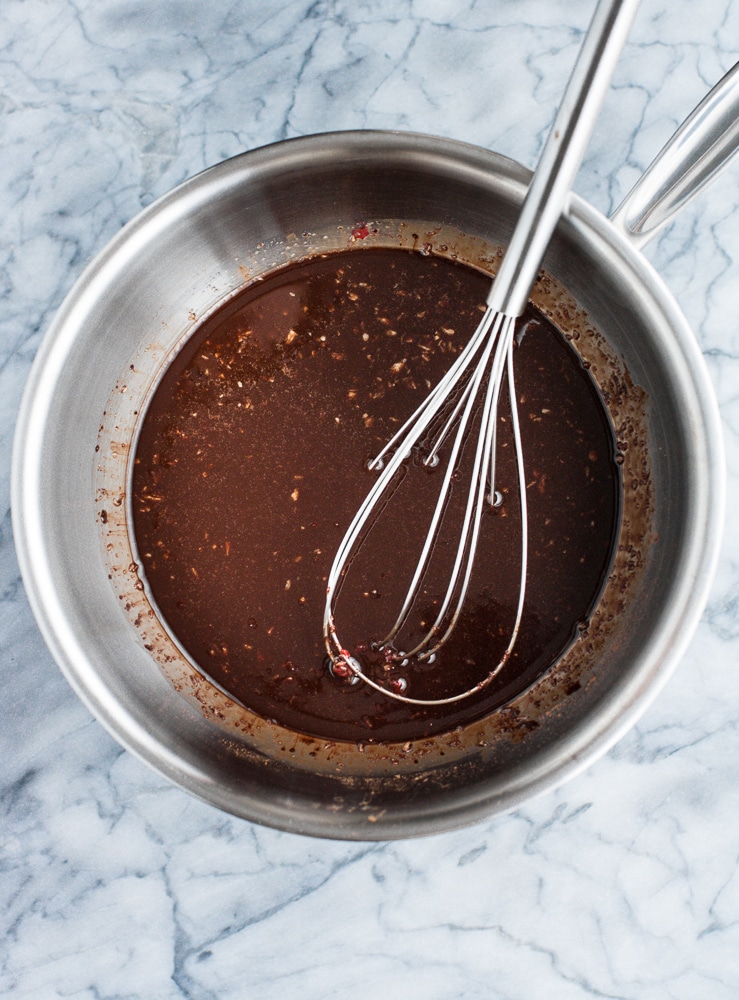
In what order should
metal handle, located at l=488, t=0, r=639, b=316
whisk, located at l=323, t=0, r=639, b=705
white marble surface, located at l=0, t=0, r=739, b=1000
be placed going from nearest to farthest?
metal handle, located at l=488, t=0, r=639, b=316 < whisk, located at l=323, t=0, r=639, b=705 < white marble surface, located at l=0, t=0, r=739, b=1000

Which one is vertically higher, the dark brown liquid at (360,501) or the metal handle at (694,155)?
the metal handle at (694,155)

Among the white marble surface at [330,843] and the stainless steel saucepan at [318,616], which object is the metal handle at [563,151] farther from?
the white marble surface at [330,843]

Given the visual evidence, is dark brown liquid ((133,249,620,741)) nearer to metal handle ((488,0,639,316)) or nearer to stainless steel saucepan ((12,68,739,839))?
stainless steel saucepan ((12,68,739,839))

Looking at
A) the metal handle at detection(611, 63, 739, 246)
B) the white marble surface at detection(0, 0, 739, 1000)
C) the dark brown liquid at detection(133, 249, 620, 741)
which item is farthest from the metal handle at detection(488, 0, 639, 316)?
the white marble surface at detection(0, 0, 739, 1000)

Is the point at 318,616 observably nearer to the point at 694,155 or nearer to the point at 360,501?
the point at 360,501

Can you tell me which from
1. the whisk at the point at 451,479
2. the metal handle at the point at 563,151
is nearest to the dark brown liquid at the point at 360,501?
the whisk at the point at 451,479
